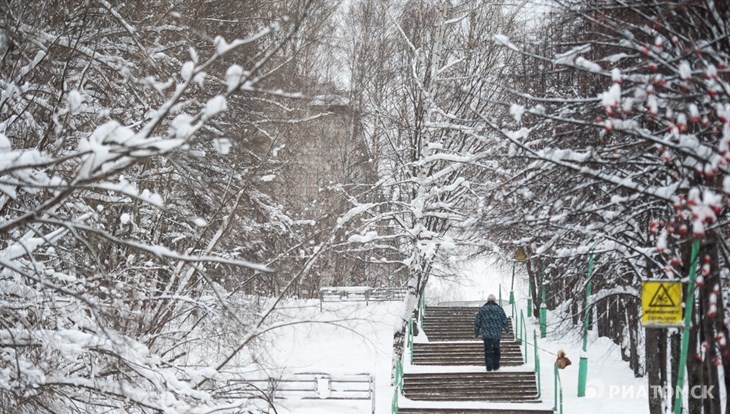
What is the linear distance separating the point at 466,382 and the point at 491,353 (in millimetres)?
855

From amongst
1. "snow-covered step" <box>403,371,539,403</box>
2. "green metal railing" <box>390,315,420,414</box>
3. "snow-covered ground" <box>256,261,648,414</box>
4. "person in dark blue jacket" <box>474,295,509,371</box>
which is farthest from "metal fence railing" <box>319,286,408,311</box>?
"person in dark blue jacket" <box>474,295,509,371</box>

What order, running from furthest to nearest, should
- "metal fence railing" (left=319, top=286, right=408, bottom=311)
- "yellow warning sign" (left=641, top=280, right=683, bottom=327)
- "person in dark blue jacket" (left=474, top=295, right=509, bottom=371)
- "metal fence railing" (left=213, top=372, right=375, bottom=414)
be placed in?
"metal fence railing" (left=319, top=286, right=408, bottom=311) → "person in dark blue jacket" (left=474, top=295, right=509, bottom=371) → "yellow warning sign" (left=641, top=280, right=683, bottom=327) → "metal fence railing" (left=213, top=372, right=375, bottom=414)

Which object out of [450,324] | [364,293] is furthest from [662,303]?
[364,293]

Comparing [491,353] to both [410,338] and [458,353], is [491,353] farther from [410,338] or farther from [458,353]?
[410,338]

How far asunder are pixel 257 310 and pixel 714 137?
4.49 m

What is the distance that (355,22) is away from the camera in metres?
30.8

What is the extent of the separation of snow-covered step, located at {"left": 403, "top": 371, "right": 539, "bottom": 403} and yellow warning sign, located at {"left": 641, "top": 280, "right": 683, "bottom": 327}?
9991 millimetres

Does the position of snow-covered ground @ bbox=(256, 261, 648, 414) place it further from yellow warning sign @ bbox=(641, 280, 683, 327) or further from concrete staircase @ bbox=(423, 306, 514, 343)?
yellow warning sign @ bbox=(641, 280, 683, 327)

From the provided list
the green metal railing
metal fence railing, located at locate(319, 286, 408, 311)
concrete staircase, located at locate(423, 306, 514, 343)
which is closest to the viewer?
the green metal railing

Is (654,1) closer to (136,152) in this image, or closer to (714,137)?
(714,137)

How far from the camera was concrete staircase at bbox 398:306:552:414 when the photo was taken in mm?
16391

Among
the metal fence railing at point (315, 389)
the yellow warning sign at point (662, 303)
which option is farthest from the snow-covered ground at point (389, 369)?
the yellow warning sign at point (662, 303)

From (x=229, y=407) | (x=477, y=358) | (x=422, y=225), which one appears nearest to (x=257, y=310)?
(x=229, y=407)

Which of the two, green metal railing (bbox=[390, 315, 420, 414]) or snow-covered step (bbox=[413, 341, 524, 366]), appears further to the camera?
snow-covered step (bbox=[413, 341, 524, 366])
